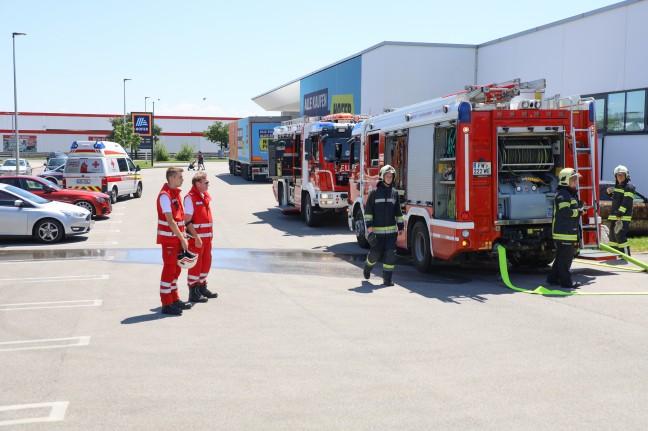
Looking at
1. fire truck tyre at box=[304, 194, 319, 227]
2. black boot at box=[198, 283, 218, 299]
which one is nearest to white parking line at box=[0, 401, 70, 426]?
black boot at box=[198, 283, 218, 299]

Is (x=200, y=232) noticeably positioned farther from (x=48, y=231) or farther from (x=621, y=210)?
(x=48, y=231)

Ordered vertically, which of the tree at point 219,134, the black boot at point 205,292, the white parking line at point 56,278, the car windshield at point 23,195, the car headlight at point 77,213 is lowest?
the white parking line at point 56,278

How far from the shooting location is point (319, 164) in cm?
1933

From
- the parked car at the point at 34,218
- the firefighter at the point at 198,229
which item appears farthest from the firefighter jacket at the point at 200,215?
the parked car at the point at 34,218

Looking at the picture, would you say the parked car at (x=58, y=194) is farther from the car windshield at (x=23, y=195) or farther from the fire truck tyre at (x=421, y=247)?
the fire truck tyre at (x=421, y=247)

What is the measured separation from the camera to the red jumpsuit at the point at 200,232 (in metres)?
9.15

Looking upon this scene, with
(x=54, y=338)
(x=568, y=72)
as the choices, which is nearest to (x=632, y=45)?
(x=568, y=72)

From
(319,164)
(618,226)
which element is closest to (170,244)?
(618,226)

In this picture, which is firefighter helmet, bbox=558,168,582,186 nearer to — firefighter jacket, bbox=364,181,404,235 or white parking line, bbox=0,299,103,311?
firefighter jacket, bbox=364,181,404,235

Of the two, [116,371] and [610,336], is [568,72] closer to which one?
[610,336]

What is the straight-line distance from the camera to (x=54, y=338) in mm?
7621

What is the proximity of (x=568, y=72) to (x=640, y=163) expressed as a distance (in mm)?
4858

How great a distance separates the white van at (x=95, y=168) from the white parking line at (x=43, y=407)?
19862 millimetres

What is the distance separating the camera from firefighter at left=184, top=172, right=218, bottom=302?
9023mm
